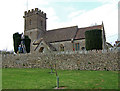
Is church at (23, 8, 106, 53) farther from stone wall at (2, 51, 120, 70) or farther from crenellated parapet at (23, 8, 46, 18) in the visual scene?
stone wall at (2, 51, 120, 70)

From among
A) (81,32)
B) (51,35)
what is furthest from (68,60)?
(51,35)

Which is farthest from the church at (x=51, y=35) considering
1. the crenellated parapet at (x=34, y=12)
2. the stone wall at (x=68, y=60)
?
the stone wall at (x=68, y=60)

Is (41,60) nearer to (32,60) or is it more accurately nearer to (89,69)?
(32,60)

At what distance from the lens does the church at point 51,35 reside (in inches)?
1216

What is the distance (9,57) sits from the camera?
843 inches

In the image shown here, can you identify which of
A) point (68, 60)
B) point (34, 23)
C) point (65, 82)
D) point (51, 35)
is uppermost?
point (34, 23)

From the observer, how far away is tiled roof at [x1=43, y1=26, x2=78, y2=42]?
108ft

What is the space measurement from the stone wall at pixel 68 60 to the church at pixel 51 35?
4484 millimetres

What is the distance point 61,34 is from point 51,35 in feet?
10.4

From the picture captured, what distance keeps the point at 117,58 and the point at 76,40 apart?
1698 centimetres

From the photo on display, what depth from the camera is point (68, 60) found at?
1712 centimetres

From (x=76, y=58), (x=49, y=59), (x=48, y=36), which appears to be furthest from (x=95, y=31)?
(x=48, y=36)

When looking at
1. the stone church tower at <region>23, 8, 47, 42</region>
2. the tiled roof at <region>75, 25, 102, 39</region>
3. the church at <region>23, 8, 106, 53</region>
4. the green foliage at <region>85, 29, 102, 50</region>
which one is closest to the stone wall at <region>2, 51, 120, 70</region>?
the church at <region>23, 8, 106, 53</region>

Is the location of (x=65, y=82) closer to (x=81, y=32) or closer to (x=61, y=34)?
(x=81, y=32)
